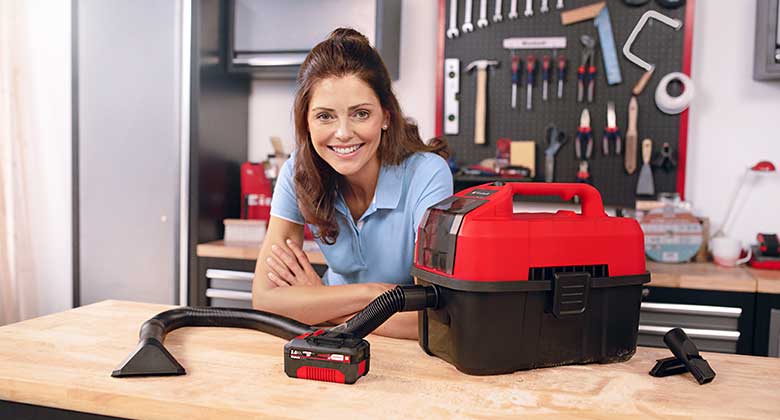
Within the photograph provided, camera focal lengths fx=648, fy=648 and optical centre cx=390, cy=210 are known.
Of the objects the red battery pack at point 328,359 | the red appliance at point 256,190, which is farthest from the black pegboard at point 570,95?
the red battery pack at point 328,359

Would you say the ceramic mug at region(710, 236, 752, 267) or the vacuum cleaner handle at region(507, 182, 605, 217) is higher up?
the vacuum cleaner handle at region(507, 182, 605, 217)

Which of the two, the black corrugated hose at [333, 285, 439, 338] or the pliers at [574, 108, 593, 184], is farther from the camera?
the pliers at [574, 108, 593, 184]

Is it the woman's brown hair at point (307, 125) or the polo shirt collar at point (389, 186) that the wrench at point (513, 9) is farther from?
the polo shirt collar at point (389, 186)

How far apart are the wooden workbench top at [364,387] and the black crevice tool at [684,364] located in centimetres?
2

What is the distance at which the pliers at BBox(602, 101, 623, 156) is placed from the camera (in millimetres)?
2822

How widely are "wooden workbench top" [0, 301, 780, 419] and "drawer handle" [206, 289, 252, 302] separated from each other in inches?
62.0

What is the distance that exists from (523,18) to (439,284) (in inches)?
86.0

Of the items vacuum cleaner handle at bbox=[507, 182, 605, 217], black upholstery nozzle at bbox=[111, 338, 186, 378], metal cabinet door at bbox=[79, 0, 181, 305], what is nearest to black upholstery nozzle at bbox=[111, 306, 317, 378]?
black upholstery nozzle at bbox=[111, 338, 186, 378]

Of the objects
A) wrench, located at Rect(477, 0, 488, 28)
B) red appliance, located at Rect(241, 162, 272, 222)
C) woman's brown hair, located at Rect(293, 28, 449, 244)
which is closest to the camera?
woman's brown hair, located at Rect(293, 28, 449, 244)

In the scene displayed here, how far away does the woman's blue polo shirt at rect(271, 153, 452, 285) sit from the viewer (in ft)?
5.57

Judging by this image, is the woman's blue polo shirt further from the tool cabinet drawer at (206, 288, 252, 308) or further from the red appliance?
the red appliance

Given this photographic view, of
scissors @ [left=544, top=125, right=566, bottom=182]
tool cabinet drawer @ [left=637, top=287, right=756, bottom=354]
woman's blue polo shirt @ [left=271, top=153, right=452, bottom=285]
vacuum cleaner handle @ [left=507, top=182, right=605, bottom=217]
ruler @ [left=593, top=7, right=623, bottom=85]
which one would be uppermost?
ruler @ [left=593, top=7, right=623, bottom=85]

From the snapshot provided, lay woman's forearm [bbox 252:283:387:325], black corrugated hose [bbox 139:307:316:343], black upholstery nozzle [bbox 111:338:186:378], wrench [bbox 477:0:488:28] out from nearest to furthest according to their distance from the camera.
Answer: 1. black upholstery nozzle [bbox 111:338:186:378]
2. black corrugated hose [bbox 139:307:316:343]
3. woman's forearm [bbox 252:283:387:325]
4. wrench [bbox 477:0:488:28]

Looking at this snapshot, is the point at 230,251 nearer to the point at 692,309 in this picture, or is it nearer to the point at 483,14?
the point at 483,14
